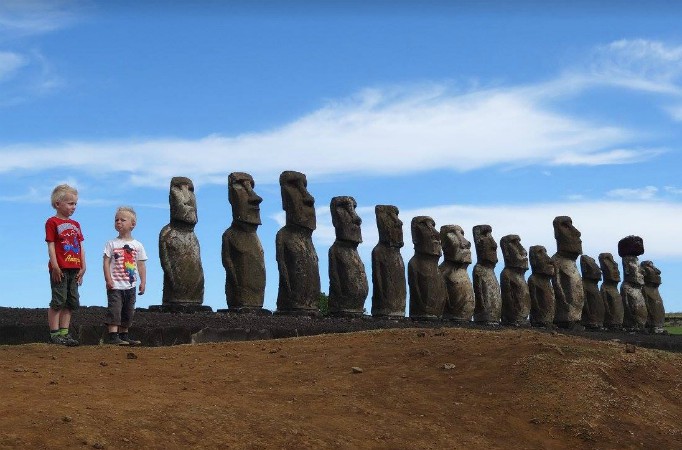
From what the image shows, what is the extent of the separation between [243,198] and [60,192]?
6828 mm

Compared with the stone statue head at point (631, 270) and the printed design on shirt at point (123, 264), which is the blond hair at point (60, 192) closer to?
the printed design on shirt at point (123, 264)

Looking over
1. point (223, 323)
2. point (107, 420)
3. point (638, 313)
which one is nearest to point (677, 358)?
point (223, 323)

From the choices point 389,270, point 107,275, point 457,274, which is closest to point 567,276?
point 457,274

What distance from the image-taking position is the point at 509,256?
25.6 metres

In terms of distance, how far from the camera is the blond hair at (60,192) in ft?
37.2

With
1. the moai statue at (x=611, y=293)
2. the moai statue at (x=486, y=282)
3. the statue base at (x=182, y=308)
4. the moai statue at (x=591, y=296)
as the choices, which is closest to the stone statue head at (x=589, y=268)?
the moai statue at (x=591, y=296)

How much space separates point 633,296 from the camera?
31.3m

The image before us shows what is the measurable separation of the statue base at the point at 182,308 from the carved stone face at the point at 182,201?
1.35 m

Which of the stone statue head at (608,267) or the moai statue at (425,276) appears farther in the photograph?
the stone statue head at (608,267)

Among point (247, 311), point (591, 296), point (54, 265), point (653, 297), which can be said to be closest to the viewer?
point (54, 265)

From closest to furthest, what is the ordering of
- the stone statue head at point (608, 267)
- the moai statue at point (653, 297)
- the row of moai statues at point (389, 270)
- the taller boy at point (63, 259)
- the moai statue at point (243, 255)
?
the taller boy at point (63, 259)
the row of moai statues at point (389, 270)
the moai statue at point (243, 255)
the stone statue head at point (608, 267)
the moai statue at point (653, 297)

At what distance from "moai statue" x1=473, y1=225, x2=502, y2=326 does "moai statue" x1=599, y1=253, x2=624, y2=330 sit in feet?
20.2

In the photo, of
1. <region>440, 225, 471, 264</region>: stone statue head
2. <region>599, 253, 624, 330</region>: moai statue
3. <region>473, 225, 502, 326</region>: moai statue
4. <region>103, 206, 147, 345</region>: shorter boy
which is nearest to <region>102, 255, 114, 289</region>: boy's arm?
<region>103, 206, 147, 345</region>: shorter boy

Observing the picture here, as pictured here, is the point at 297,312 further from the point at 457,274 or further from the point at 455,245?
the point at 455,245
